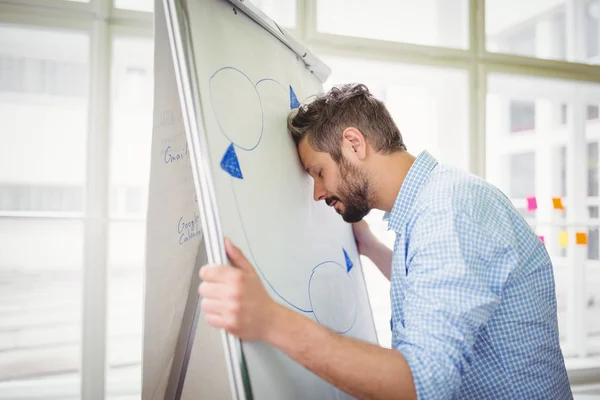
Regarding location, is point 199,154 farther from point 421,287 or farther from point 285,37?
point 285,37

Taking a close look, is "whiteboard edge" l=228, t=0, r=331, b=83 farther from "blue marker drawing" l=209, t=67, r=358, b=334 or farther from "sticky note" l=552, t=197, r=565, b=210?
"sticky note" l=552, t=197, r=565, b=210

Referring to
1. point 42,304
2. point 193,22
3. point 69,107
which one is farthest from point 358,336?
point 42,304

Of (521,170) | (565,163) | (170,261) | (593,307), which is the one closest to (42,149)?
(170,261)

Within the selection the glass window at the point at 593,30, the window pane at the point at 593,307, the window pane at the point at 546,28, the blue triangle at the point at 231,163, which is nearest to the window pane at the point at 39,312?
the blue triangle at the point at 231,163

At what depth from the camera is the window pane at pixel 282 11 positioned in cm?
201

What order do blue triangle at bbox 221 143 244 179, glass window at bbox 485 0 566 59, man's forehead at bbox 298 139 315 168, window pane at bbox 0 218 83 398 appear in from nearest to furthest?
blue triangle at bbox 221 143 244 179, man's forehead at bbox 298 139 315 168, window pane at bbox 0 218 83 398, glass window at bbox 485 0 566 59

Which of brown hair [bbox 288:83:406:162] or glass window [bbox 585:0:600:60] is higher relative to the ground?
glass window [bbox 585:0:600:60]

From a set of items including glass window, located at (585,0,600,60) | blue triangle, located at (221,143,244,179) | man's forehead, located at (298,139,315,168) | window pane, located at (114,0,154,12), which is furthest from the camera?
glass window, located at (585,0,600,60)

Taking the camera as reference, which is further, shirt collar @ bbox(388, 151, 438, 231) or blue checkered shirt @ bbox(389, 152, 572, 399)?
shirt collar @ bbox(388, 151, 438, 231)

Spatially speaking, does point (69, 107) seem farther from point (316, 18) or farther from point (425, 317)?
point (425, 317)

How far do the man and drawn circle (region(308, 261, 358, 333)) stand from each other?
0.17 metres

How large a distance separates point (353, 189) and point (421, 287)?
44 centimetres

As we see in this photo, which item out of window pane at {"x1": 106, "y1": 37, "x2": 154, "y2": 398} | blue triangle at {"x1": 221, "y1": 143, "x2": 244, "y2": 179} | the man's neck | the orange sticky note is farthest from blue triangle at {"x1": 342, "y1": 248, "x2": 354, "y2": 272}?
the orange sticky note

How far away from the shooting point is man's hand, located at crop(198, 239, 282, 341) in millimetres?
684
